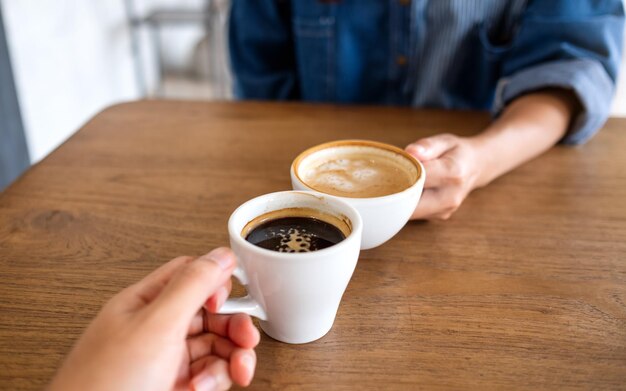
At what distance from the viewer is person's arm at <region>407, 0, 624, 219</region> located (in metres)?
0.95

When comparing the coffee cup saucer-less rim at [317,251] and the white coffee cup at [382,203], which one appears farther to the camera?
the white coffee cup at [382,203]

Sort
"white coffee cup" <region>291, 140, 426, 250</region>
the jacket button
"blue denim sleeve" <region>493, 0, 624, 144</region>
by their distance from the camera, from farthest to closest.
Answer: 1. the jacket button
2. "blue denim sleeve" <region>493, 0, 624, 144</region>
3. "white coffee cup" <region>291, 140, 426, 250</region>

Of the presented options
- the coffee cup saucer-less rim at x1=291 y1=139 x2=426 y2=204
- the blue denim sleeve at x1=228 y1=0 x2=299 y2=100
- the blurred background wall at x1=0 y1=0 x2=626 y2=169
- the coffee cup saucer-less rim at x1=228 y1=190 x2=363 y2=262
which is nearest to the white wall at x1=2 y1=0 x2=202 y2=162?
the blurred background wall at x1=0 y1=0 x2=626 y2=169

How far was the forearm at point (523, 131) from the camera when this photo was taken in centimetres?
90

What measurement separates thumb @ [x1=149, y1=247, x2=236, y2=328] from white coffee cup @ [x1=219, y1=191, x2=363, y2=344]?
0.03 meters

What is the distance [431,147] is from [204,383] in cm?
48

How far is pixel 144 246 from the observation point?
2.43ft

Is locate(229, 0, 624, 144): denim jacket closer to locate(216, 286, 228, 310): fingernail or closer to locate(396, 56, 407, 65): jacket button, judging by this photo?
locate(396, 56, 407, 65): jacket button

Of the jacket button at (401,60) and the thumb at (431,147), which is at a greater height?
the thumb at (431,147)

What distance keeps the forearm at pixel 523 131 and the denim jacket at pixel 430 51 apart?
0.11 feet

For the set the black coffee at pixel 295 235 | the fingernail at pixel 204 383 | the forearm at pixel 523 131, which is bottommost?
the forearm at pixel 523 131

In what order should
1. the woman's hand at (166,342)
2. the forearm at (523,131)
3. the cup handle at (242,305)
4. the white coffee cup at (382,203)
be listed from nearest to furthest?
1. the woman's hand at (166,342)
2. the cup handle at (242,305)
3. the white coffee cup at (382,203)
4. the forearm at (523,131)

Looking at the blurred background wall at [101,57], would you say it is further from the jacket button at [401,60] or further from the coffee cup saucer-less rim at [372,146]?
the coffee cup saucer-less rim at [372,146]

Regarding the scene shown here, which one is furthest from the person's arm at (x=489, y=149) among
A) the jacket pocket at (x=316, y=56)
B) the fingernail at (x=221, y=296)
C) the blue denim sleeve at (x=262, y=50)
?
the blue denim sleeve at (x=262, y=50)
